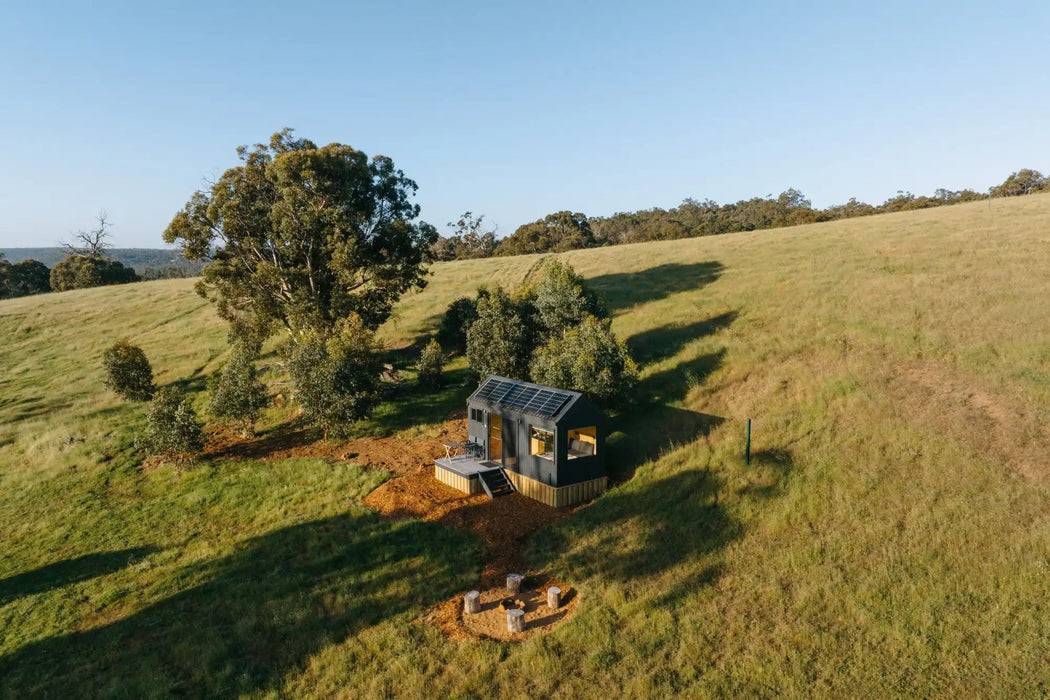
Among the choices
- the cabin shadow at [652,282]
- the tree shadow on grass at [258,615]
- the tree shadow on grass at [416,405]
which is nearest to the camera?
the tree shadow on grass at [258,615]

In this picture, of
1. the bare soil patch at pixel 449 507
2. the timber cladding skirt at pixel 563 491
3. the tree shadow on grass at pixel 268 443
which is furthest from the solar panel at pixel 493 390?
the tree shadow on grass at pixel 268 443

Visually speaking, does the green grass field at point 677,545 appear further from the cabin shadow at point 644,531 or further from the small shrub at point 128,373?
the small shrub at point 128,373

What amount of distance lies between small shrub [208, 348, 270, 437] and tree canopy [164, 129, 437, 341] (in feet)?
13.2

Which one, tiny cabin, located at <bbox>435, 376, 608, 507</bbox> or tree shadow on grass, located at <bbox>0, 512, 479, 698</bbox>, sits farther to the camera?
tiny cabin, located at <bbox>435, 376, 608, 507</bbox>

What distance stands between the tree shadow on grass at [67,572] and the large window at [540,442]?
13.1m

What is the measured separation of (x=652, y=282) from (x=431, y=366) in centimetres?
2256

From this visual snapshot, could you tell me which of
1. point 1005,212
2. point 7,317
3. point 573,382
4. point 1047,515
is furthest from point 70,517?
point 1005,212

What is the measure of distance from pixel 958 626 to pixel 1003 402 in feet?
38.8

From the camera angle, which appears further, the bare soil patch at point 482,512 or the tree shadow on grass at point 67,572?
the tree shadow on grass at point 67,572

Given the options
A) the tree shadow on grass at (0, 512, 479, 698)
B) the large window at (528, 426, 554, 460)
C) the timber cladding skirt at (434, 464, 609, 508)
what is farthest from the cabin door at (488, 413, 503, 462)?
the tree shadow on grass at (0, 512, 479, 698)

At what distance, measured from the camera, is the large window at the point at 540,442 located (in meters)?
19.7

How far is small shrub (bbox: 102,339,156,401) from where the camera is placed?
101 ft

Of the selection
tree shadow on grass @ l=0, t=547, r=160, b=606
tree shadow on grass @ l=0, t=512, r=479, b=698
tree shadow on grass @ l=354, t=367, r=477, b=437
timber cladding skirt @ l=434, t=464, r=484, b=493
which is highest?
tree shadow on grass @ l=354, t=367, r=477, b=437

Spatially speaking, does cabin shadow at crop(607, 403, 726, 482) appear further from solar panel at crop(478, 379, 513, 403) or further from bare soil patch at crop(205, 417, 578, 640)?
solar panel at crop(478, 379, 513, 403)
